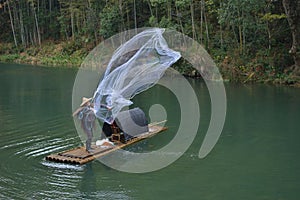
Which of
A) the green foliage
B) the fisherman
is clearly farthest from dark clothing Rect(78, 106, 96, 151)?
the green foliage

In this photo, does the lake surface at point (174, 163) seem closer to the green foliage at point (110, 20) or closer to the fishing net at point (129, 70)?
the fishing net at point (129, 70)

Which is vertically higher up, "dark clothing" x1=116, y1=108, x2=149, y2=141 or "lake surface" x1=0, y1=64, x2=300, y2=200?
"dark clothing" x1=116, y1=108, x2=149, y2=141

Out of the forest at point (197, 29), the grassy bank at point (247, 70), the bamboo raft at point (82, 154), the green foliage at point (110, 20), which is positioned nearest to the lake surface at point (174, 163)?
the bamboo raft at point (82, 154)

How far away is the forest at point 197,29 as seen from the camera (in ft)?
85.5

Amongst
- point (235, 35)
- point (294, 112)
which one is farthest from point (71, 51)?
point (294, 112)

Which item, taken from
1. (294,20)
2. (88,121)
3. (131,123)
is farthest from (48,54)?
(88,121)

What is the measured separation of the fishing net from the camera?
1181 cm

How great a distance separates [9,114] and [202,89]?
34.0 ft

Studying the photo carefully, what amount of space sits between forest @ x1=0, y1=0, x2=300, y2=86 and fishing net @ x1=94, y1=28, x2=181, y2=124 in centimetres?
1400

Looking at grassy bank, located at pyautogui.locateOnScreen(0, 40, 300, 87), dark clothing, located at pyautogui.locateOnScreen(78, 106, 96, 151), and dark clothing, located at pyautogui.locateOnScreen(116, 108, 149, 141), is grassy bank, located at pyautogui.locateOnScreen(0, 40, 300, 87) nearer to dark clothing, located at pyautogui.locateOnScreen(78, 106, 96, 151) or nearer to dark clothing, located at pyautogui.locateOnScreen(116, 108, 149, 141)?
dark clothing, located at pyautogui.locateOnScreen(116, 108, 149, 141)

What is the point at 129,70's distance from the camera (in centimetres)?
1196

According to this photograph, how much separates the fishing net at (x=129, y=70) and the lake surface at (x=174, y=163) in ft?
4.31

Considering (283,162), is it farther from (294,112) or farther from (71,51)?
(71,51)

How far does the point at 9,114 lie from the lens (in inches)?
678
